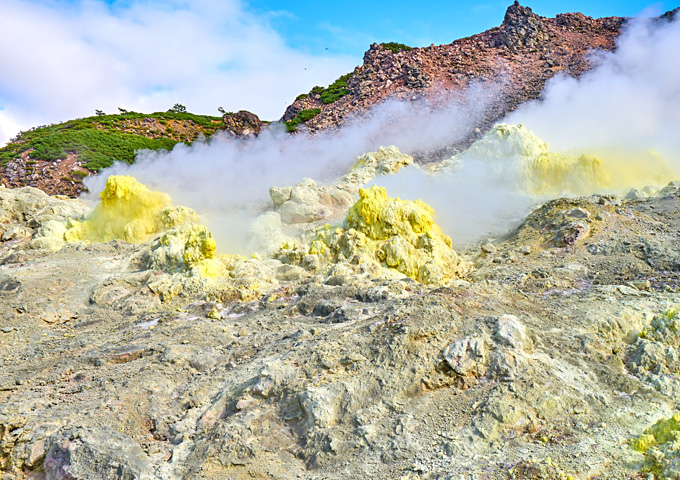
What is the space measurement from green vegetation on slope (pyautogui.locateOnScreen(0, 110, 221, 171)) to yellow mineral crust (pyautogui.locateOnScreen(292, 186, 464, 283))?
64.8 feet

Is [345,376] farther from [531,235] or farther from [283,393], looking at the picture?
[531,235]

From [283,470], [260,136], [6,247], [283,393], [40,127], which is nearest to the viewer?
[283,470]

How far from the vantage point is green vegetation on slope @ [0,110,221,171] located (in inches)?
979

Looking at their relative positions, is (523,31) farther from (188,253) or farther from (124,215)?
(188,253)

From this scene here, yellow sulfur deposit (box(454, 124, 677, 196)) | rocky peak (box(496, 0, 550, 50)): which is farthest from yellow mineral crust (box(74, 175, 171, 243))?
rocky peak (box(496, 0, 550, 50))

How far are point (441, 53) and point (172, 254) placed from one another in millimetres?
26177

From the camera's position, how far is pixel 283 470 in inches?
120

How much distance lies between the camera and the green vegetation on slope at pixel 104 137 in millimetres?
24859

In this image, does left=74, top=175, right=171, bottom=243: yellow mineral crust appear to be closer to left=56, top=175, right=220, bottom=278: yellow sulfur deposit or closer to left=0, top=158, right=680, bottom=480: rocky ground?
left=56, top=175, right=220, bottom=278: yellow sulfur deposit

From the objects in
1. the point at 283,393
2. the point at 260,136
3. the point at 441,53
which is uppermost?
the point at 441,53

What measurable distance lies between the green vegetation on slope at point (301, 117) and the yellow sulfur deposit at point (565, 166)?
54.0 ft

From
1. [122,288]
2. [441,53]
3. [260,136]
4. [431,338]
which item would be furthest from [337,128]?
[431,338]

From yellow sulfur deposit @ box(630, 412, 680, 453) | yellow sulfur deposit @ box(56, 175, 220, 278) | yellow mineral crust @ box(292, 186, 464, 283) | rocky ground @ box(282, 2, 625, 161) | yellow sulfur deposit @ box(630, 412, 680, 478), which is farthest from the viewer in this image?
rocky ground @ box(282, 2, 625, 161)

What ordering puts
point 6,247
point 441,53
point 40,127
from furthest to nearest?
point 40,127 < point 441,53 < point 6,247
